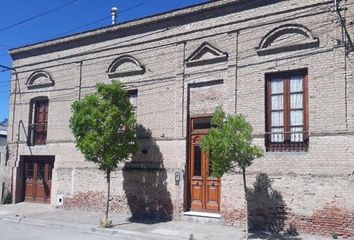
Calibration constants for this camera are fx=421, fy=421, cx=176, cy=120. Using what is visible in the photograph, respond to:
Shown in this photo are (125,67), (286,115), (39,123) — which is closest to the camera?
(286,115)

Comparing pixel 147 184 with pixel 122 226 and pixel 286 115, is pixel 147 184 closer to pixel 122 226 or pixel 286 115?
pixel 122 226

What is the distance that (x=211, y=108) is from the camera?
14.0 meters

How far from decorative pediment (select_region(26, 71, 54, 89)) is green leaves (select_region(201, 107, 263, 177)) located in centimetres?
1015

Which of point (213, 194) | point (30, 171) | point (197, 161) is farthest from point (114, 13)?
point (213, 194)

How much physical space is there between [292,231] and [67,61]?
11.7 meters

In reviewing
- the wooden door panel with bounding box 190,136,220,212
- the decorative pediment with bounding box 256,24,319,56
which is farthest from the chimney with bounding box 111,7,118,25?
the decorative pediment with bounding box 256,24,319,56

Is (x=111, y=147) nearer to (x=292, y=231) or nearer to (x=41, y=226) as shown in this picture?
(x=41, y=226)

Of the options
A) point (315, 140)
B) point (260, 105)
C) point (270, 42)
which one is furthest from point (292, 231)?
point (270, 42)

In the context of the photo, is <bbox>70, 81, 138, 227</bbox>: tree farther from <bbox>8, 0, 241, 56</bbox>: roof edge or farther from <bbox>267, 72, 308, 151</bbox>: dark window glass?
<bbox>267, 72, 308, 151</bbox>: dark window glass

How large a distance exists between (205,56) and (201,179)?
13.6 feet

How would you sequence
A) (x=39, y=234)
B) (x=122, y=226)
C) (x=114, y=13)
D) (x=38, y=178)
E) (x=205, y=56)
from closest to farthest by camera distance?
1. (x=39, y=234)
2. (x=122, y=226)
3. (x=205, y=56)
4. (x=114, y=13)
5. (x=38, y=178)

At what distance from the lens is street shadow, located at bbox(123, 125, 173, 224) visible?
14.5 meters

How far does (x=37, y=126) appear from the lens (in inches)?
753

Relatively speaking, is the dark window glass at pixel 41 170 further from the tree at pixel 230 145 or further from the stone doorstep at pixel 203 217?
the tree at pixel 230 145
